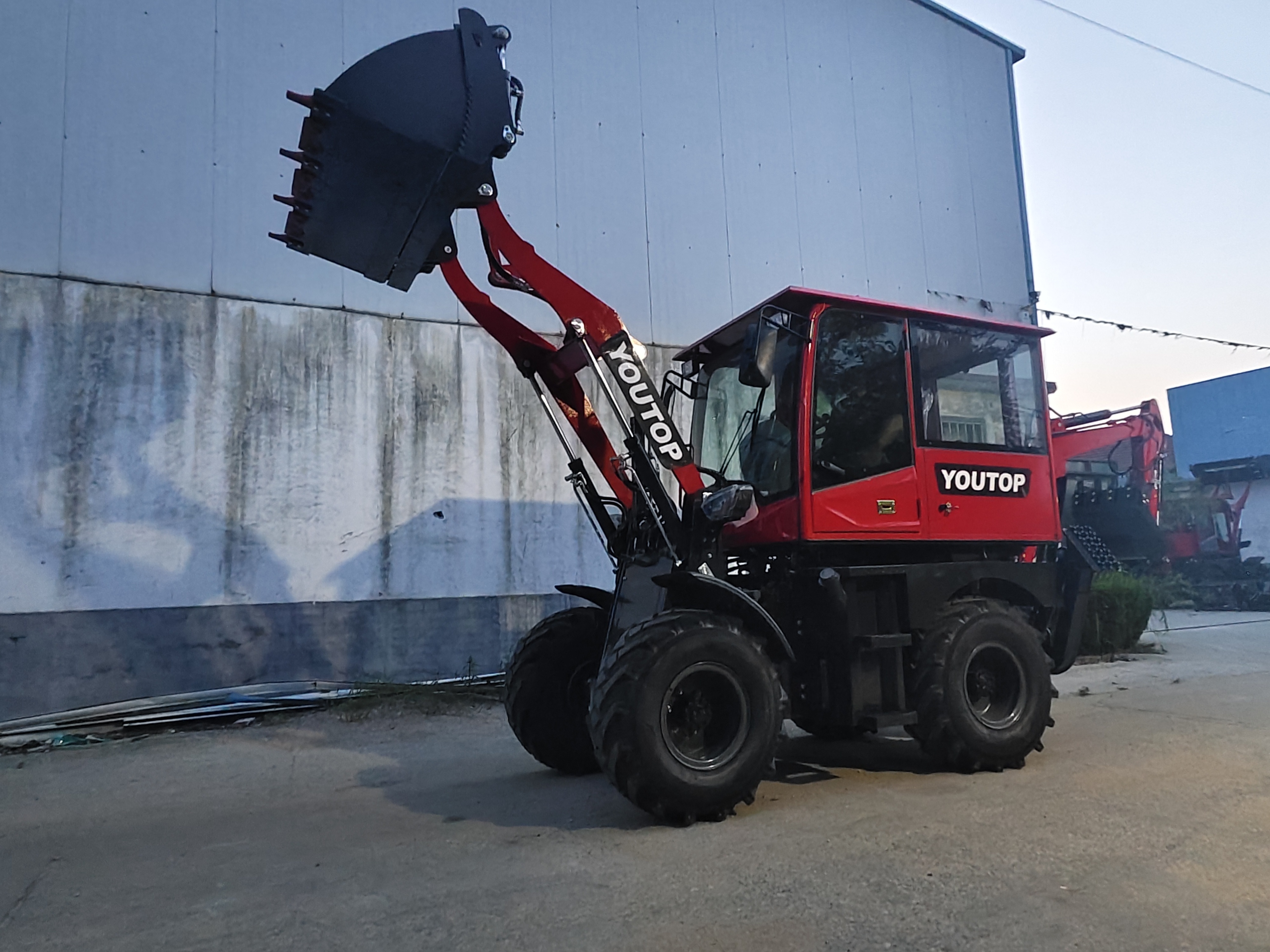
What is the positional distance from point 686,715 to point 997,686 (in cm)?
239

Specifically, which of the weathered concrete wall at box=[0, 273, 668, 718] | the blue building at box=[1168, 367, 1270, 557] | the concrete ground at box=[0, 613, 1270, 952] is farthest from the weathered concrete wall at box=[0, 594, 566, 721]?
the blue building at box=[1168, 367, 1270, 557]

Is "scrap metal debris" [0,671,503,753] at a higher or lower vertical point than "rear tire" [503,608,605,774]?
lower

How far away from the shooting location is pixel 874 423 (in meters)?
5.45

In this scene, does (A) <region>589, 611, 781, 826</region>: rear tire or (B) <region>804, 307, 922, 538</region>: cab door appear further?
(B) <region>804, 307, 922, 538</region>: cab door

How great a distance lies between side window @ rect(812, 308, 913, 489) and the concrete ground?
6.27 ft

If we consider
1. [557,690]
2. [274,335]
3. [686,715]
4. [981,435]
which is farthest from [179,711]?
[981,435]

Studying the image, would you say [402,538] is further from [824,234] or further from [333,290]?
[824,234]

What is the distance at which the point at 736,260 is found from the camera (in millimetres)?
11836

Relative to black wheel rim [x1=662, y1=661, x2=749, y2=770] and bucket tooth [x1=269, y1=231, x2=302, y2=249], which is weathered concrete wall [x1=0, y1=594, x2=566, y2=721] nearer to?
bucket tooth [x1=269, y1=231, x2=302, y2=249]

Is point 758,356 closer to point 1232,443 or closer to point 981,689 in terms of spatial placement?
point 981,689

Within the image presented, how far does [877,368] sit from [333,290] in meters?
6.32

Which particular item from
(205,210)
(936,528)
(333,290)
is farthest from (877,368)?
(205,210)

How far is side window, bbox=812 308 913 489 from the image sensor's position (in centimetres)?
527

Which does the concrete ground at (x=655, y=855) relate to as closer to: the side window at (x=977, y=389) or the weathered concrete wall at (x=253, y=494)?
the weathered concrete wall at (x=253, y=494)
